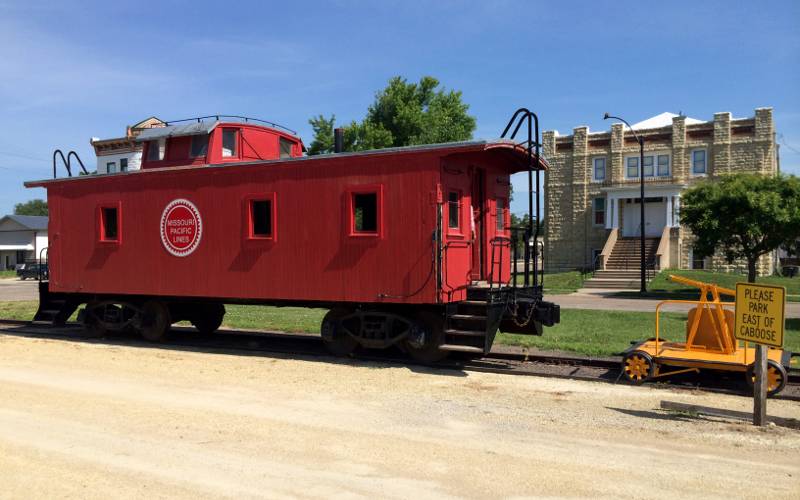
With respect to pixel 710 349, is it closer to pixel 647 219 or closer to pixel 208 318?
pixel 208 318

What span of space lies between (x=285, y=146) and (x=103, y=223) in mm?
4257

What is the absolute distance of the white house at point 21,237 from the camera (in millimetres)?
58438

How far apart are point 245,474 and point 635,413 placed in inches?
177

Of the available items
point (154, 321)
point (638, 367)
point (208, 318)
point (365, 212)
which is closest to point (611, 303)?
point (638, 367)

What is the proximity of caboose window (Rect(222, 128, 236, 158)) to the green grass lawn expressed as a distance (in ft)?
13.3

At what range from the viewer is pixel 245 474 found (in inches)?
215

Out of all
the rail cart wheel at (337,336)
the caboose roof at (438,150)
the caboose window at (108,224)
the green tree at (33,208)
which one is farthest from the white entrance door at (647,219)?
the green tree at (33,208)

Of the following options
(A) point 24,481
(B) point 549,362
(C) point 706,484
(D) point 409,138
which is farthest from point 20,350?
(D) point 409,138

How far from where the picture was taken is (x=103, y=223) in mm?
13664

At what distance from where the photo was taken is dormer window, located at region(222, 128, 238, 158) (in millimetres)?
13641

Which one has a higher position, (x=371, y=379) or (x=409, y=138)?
(x=409, y=138)

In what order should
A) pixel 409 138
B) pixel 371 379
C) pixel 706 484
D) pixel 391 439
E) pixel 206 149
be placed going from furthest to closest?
pixel 409 138
pixel 206 149
pixel 371 379
pixel 391 439
pixel 706 484

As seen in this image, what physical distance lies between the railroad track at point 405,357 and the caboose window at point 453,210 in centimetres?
226

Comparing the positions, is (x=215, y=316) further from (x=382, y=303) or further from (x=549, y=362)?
(x=549, y=362)
